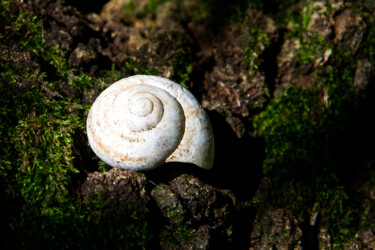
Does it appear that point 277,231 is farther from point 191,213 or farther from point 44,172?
point 44,172

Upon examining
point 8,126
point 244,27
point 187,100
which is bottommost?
point 8,126

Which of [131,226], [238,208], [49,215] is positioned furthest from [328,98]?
[49,215]

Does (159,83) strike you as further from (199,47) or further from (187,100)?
(199,47)

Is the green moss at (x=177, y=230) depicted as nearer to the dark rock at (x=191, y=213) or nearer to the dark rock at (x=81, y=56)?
the dark rock at (x=191, y=213)

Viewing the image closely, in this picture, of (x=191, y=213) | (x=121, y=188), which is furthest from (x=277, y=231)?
(x=121, y=188)

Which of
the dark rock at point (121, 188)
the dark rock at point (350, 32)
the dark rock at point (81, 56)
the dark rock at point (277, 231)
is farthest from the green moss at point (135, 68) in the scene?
the dark rock at point (350, 32)

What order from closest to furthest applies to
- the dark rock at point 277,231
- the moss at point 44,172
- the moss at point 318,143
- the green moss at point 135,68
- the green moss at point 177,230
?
the moss at point 44,172 → the green moss at point 177,230 → the dark rock at point 277,231 → the moss at point 318,143 → the green moss at point 135,68

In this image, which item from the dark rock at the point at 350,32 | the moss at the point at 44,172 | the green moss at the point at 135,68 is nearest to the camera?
the moss at the point at 44,172
